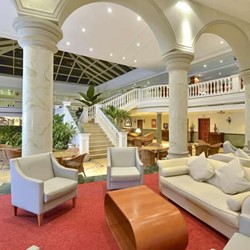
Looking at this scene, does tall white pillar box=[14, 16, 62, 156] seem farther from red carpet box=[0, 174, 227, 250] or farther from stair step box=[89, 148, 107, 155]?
stair step box=[89, 148, 107, 155]

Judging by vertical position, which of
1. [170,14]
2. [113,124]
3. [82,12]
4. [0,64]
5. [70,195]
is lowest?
[70,195]

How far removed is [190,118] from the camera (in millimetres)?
14461

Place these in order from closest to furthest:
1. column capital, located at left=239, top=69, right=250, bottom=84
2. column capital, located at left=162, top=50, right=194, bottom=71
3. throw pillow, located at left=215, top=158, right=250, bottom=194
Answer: throw pillow, located at left=215, top=158, right=250, bottom=194, column capital, located at left=162, top=50, right=194, bottom=71, column capital, located at left=239, top=69, right=250, bottom=84

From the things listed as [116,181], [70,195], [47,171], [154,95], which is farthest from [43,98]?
[154,95]

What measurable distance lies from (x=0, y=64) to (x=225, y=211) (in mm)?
16701

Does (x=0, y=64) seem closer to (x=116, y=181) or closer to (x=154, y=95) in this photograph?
(x=154, y=95)

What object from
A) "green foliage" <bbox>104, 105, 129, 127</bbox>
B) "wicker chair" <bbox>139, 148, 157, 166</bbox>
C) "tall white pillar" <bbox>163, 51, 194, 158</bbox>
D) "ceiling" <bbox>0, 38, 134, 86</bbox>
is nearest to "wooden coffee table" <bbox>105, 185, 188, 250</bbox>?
"tall white pillar" <bbox>163, 51, 194, 158</bbox>

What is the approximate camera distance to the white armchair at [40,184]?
2.51 m

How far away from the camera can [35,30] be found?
3209 millimetres

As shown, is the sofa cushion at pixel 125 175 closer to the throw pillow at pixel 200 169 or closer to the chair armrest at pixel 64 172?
the chair armrest at pixel 64 172

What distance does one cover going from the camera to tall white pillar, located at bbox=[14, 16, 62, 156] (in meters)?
3.23

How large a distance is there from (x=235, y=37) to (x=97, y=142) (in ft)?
21.3

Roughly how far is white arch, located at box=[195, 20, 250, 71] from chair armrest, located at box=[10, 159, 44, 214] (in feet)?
17.9

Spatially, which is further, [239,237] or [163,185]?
[163,185]
